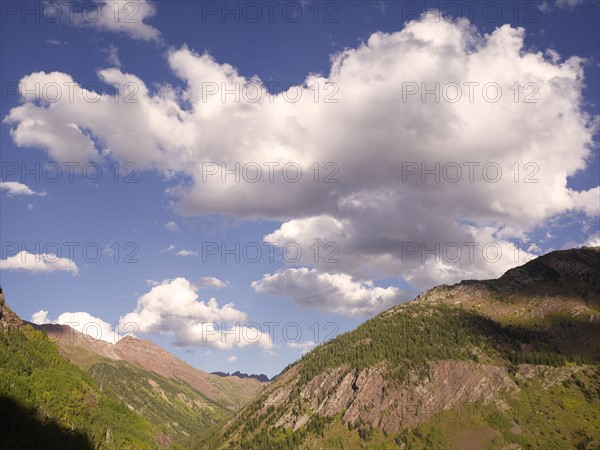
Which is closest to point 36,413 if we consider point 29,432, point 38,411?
point 38,411

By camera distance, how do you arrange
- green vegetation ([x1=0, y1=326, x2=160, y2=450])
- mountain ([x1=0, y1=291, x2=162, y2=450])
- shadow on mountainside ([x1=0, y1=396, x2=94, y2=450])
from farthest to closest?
green vegetation ([x1=0, y1=326, x2=160, y2=450])
mountain ([x1=0, y1=291, x2=162, y2=450])
shadow on mountainside ([x1=0, y1=396, x2=94, y2=450])

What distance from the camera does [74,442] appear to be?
164750 millimetres

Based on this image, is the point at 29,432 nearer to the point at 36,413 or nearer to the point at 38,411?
the point at 36,413

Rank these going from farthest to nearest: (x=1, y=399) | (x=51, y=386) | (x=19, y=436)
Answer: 1. (x=51, y=386)
2. (x=1, y=399)
3. (x=19, y=436)

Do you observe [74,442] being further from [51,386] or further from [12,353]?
[12,353]

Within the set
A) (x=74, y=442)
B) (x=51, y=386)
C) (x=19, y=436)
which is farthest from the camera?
(x=51, y=386)

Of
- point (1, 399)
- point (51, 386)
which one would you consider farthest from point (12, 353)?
point (1, 399)

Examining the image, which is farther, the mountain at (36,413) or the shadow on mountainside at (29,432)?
the mountain at (36,413)

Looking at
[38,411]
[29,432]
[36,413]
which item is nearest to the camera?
[29,432]

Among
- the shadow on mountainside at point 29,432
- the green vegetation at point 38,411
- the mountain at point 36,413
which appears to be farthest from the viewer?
the green vegetation at point 38,411

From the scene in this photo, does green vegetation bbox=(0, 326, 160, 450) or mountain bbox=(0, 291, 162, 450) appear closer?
mountain bbox=(0, 291, 162, 450)

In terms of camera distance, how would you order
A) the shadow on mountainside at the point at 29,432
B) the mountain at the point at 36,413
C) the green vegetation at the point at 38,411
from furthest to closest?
the green vegetation at the point at 38,411 → the mountain at the point at 36,413 → the shadow on mountainside at the point at 29,432

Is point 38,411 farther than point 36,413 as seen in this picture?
Yes

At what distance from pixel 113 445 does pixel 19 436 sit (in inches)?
2463
